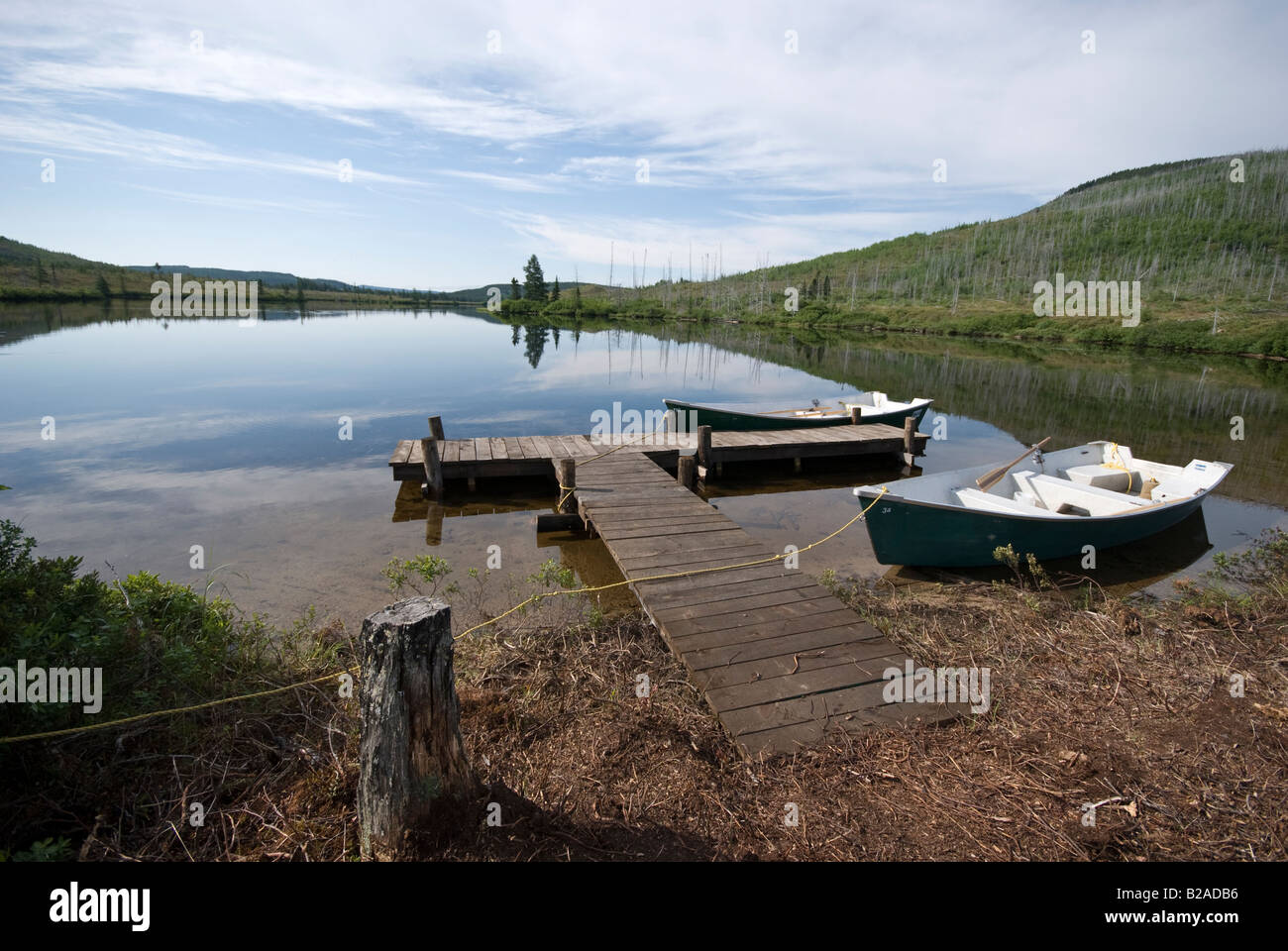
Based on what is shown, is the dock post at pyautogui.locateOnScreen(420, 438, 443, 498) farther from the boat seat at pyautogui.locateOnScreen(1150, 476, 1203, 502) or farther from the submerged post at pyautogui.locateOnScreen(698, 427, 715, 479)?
the boat seat at pyautogui.locateOnScreen(1150, 476, 1203, 502)

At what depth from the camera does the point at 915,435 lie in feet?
49.2

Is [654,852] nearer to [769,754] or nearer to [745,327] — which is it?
[769,754]

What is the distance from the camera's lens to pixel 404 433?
17.4m

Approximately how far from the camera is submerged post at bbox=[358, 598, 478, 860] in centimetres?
267

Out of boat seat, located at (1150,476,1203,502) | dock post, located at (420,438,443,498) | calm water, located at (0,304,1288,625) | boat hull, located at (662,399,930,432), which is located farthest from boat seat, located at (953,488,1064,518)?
dock post, located at (420,438,443,498)

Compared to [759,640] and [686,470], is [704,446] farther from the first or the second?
[759,640]

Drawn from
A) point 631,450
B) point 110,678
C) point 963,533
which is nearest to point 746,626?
point 963,533

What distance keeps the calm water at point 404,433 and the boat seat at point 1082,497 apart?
926 mm

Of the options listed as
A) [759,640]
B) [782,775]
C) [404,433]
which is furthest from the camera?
[404,433]

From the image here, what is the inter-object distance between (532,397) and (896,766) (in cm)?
2120

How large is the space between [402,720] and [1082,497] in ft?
32.6

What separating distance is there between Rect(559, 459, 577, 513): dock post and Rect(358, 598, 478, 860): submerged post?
24.4ft

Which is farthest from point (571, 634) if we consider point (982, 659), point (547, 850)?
point (982, 659)

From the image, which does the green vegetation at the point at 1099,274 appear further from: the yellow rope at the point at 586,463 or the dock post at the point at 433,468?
the dock post at the point at 433,468
